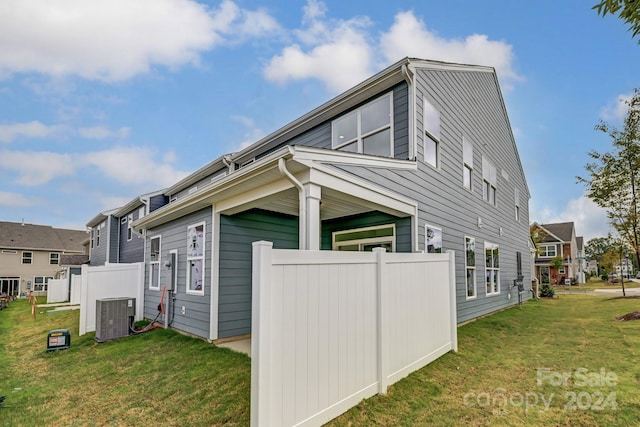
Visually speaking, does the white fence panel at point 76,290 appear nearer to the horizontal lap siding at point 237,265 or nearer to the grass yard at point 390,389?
the grass yard at point 390,389

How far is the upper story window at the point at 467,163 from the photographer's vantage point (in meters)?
9.29

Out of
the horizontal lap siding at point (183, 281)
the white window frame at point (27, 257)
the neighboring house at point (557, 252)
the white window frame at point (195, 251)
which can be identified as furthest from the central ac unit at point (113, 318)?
the neighboring house at point (557, 252)

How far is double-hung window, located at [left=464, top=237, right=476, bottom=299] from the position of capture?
8.80 metres

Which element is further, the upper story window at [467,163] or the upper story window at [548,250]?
the upper story window at [548,250]

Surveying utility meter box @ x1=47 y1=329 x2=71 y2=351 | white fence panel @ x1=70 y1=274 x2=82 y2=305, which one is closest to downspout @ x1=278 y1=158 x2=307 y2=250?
utility meter box @ x1=47 y1=329 x2=71 y2=351

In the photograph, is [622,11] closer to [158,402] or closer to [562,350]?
[562,350]

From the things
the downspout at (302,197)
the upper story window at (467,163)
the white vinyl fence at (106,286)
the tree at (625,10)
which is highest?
the upper story window at (467,163)

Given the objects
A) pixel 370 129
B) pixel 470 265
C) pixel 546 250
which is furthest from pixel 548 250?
pixel 370 129

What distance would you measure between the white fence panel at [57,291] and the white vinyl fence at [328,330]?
21432 millimetres

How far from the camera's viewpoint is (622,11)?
103 inches

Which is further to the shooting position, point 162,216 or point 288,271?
point 162,216

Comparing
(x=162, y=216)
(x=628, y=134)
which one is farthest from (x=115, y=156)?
(x=628, y=134)

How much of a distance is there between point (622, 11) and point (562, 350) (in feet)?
17.8

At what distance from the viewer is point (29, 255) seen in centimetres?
2773
